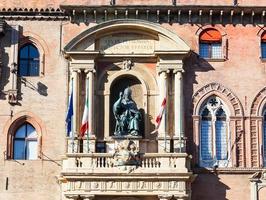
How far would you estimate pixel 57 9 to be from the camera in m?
31.9

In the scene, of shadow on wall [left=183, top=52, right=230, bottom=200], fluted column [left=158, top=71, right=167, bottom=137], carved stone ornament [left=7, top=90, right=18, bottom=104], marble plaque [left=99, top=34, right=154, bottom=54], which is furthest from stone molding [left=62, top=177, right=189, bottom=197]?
marble plaque [left=99, top=34, right=154, bottom=54]

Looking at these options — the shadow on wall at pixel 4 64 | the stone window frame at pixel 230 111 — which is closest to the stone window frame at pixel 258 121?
the stone window frame at pixel 230 111

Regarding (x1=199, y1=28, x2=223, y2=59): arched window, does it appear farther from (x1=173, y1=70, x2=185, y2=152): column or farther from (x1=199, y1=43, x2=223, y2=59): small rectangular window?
(x1=173, y1=70, x2=185, y2=152): column

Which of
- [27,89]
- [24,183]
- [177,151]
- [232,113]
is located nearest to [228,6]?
[232,113]

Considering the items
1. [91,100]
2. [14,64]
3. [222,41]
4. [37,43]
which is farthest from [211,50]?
[14,64]

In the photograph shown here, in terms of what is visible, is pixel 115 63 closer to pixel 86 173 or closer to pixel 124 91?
pixel 124 91

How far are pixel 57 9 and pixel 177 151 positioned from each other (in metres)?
7.47

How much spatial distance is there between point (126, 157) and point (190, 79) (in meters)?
4.36

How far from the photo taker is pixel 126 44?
31.4m

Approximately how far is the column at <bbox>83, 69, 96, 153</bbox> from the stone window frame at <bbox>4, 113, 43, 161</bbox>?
198cm

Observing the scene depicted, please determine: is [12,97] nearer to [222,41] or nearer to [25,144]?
[25,144]

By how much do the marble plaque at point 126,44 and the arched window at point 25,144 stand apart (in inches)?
167

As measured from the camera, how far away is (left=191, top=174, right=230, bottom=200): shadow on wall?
30234 mm

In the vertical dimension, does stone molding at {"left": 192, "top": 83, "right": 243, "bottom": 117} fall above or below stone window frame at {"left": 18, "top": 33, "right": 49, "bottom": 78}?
below
